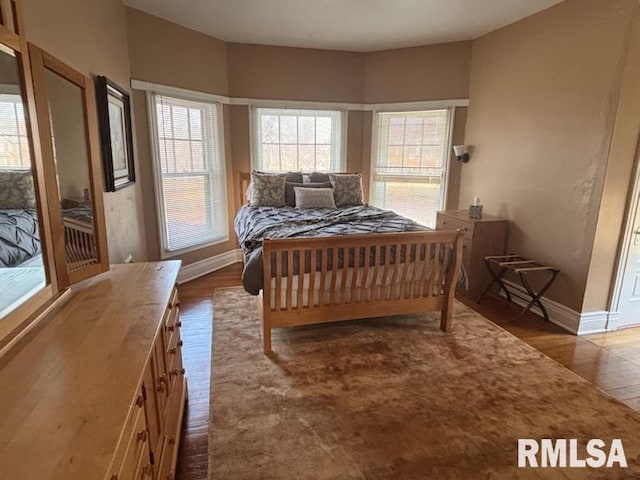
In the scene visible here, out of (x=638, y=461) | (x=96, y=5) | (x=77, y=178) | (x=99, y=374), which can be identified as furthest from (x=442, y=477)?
(x=96, y=5)

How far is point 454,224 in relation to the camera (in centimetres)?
385

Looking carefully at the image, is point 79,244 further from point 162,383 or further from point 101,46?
point 101,46

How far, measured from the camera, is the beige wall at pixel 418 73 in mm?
4273

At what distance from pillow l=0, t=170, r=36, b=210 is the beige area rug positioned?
4.27 ft

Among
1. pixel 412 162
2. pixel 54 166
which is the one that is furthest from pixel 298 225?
pixel 412 162

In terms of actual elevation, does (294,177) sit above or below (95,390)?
above

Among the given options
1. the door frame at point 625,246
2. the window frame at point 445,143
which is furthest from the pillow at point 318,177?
the door frame at point 625,246

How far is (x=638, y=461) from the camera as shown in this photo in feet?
5.59

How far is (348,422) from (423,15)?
11.4 ft

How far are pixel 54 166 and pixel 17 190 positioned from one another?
0.27 metres

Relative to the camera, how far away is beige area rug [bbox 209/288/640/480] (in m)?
1.68

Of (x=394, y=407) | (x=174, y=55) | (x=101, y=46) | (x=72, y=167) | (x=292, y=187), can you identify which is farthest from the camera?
(x=292, y=187)

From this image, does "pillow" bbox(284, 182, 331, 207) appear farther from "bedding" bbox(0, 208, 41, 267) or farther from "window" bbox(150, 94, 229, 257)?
"bedding" bbox(0, 208, 41, 267)

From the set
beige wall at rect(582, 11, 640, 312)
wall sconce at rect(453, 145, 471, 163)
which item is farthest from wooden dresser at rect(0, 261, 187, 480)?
wall sconce at rect(453, 145, 471, 163)
